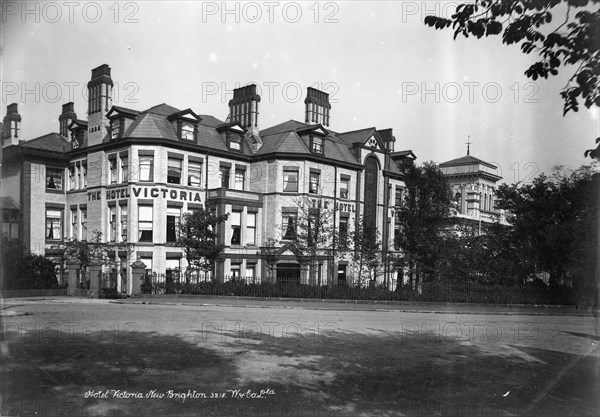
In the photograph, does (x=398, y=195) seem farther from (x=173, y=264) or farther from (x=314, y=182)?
(x=173, y=264)

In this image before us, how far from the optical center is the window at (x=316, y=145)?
33250mm

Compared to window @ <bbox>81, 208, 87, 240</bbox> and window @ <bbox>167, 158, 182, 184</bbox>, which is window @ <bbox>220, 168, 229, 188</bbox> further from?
window @ <bbox>81, 208, 87, 240</bbox>

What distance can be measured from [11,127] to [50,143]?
11.9 ft

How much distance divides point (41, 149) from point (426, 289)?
90.3 feet

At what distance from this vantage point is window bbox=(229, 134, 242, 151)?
3291cm

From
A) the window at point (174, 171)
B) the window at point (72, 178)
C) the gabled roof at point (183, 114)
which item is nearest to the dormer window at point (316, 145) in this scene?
the gabled roof at point (183, 114)

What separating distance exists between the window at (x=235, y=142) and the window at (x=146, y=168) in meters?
6.33

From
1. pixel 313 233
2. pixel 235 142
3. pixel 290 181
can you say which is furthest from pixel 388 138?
pixel 313 233

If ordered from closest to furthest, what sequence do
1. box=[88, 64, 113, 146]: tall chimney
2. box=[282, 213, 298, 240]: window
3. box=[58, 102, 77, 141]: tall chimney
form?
box=[88, 64, 113, 146]: tall chimney, box=[282, 213, 298, 240]: window, box=[58, 102, 77, 141]: tall chimney

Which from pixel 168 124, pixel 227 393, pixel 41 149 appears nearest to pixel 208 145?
pixel 168 124

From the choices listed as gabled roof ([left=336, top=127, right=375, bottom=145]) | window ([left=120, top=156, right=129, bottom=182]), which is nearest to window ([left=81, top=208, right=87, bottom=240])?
window ([left=120, top=156, right=129, bottom=182])

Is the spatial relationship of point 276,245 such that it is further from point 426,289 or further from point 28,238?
point 28,238

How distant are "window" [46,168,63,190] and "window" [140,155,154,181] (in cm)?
840

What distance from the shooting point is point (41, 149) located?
3088cm
